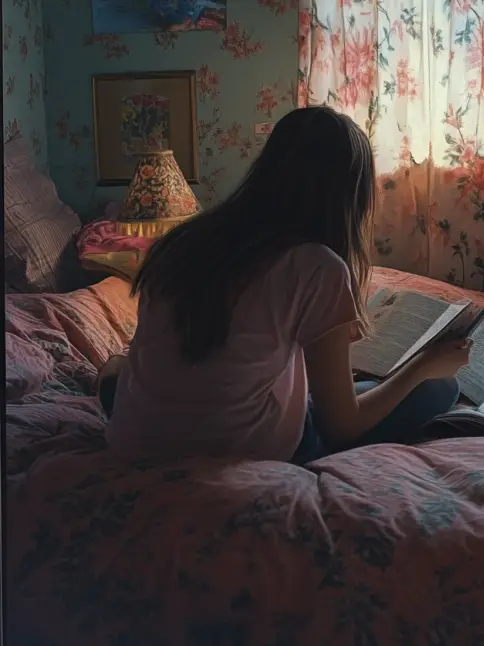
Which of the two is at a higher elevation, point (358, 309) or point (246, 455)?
point (358, 309)

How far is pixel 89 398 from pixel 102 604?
1.31 ft

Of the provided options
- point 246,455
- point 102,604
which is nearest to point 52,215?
point 246,455

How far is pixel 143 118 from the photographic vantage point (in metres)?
2.01

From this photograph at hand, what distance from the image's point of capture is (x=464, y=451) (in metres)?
0.87

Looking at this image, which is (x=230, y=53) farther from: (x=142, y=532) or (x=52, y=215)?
(x=142, y=532)

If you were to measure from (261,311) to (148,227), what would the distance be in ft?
3.20

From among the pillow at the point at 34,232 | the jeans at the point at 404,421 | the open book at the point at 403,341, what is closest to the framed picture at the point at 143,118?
the pillow at the point at 34,232

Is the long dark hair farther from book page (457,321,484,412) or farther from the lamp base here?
the lamp base

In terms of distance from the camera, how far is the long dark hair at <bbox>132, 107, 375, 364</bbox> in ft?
2.58

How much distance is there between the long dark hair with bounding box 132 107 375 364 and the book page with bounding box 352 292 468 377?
13.3 inches

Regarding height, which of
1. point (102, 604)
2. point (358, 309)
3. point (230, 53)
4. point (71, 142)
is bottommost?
point (102, 604)

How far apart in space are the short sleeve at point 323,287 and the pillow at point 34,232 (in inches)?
30.4

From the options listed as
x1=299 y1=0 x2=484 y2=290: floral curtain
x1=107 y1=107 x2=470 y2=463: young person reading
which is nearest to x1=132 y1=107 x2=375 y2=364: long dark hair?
x1=107 y1=107 x2=470 y2=463: young person reading

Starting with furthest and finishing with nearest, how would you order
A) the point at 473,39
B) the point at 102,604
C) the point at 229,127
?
the point at 229,127
the point at 473,39
the point at 102,604
